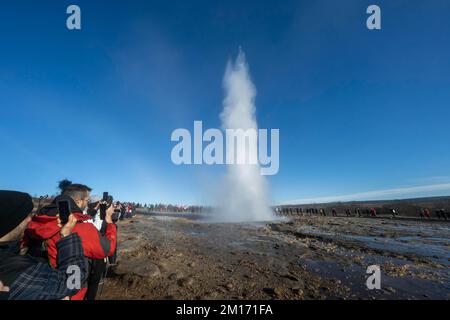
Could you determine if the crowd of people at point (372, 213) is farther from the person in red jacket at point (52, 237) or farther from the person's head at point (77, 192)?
the person's head at point (77, 192)

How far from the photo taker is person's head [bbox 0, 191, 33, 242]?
6.57 feet

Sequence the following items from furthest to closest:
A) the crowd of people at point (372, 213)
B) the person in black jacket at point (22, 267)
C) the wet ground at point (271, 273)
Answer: the crowd of people at point (372, 213) < the wet ground at point (271, 273) < the person in black jacket at point (22, 267)

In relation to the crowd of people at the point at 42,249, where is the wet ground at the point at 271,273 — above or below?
below

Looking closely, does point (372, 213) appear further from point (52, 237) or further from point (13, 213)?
point (13, 213)

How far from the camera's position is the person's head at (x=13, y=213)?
2004mm

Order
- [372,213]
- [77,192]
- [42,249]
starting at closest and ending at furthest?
[42,249]
[77,192]
[372,213]

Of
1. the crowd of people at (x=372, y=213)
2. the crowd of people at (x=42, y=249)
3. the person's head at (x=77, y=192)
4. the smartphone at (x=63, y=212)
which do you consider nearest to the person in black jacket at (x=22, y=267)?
the crowd of people at (x=42, y=249)

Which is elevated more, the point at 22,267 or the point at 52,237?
the point at 52,237

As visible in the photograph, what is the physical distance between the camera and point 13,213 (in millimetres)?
2080

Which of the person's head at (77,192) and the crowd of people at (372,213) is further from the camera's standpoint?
the crowd of people at (372,213)

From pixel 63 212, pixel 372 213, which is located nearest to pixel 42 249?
pixel 63 212
